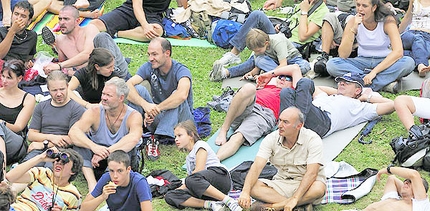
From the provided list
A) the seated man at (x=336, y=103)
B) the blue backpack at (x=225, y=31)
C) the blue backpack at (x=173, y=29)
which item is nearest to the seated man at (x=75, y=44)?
the blue backpack at (x=173, y=29)

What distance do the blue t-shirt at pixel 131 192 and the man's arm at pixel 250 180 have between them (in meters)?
0.90

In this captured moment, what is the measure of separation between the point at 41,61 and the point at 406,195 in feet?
18.5

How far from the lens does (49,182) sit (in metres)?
9.11

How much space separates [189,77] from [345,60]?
7.43 ft

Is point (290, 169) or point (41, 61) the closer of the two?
point (290, 169)

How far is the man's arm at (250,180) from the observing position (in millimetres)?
9109

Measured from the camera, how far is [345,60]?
40.0 feet

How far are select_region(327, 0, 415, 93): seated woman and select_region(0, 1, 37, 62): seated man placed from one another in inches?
149

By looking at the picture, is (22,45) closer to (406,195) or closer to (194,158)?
(194,158)

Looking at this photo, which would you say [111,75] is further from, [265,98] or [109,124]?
[265,98]

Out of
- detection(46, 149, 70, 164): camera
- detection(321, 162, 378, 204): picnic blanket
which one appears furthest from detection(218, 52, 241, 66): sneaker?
detection(46, 149, 70, 164): camera

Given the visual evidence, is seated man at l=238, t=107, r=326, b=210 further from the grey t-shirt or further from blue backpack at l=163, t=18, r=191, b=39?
blue backpack at l=163, t=18, r=191, b=39

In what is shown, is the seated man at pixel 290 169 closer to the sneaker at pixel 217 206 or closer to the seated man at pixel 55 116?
the sneaker at pixel 217 206

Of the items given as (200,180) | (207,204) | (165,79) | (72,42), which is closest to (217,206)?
(207,204)
